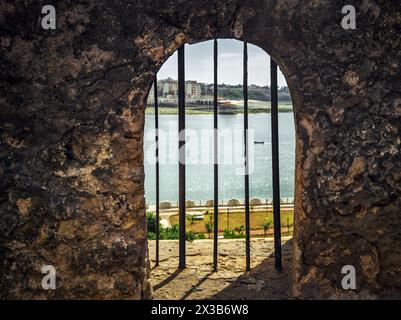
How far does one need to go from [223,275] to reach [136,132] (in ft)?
5.48

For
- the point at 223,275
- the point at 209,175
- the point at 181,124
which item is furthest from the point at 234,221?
the point at 209,175

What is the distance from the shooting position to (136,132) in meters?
3.10

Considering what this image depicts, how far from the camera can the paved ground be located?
3.54 metres


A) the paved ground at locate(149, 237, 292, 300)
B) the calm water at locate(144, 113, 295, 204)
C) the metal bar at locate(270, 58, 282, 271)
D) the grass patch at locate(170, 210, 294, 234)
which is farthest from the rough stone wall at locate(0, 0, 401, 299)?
the calm water at locate(144, 113, 295, 204)

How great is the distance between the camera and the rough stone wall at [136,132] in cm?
301

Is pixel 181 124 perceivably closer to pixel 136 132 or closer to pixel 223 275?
pixel 136 132

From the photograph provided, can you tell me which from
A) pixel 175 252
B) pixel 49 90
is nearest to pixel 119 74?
pixel 49 90

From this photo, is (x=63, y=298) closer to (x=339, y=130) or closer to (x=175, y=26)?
(x=175, y=26)

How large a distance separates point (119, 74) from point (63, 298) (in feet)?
5.57

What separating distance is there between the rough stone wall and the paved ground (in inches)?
17.0

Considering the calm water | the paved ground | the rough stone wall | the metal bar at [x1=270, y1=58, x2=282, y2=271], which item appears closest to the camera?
the rough stone wall

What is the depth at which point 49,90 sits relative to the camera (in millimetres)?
3016

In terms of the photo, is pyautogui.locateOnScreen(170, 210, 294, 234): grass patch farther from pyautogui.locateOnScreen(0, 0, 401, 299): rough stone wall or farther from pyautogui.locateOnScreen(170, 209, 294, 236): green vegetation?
pyautogui.locateOnScreen(0, 0, 401, 299): rough stone wall

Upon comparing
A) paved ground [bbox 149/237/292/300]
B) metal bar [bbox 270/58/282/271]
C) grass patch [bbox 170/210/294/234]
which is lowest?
grass patch [bbox 170/210/294/234]
